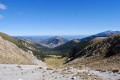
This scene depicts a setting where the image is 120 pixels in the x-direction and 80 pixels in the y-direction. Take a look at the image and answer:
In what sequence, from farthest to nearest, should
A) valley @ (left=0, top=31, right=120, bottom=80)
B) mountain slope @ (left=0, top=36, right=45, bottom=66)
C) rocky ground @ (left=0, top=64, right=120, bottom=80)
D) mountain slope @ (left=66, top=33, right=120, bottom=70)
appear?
mountain slope @ (left=0, top=36, right=45, bottom=66), mountain slope @ (left=66, top=33, right=120, bottom=70), valley @ (left=0, top=31, right=120, bottom=80), rocky ground @ (left=0, top=64, right=120, bottom=80)

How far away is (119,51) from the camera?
3569 cm

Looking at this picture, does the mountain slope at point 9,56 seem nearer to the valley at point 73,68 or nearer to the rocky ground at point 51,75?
the valley at point 73,68

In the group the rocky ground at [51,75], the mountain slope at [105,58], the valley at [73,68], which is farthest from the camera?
the mountain slope at [105,58]

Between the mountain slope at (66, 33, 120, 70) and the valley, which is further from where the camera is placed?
the mountain slope at (66, 33, 120, 70)

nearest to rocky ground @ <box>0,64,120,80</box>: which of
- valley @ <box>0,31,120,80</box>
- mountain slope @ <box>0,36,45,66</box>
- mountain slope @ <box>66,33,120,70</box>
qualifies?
valley @ <box>0,31,120,80</box>

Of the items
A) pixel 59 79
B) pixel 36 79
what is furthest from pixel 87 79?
pixel 36 79

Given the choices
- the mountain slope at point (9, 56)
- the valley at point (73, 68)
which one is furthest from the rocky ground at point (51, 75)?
the mountain slope at point (9, 56)

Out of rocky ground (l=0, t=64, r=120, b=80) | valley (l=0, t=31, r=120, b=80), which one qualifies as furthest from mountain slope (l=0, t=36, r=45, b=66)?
rocky ground (l=0, t=64, r=120, b=80)

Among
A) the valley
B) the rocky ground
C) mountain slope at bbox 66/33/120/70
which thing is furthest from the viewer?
mountain slope at bbox 66/33/120/70

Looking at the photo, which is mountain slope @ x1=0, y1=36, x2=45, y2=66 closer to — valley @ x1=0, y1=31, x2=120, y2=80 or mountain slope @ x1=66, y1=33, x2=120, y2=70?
valley @ x1=0, y1=31, x2=120, y2=80

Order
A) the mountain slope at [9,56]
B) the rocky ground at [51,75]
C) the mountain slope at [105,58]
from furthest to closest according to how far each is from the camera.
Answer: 1. the mountain slope at [9,56]
2. the mountain slope at [105,58]
3. the rocky ground at [51,75]

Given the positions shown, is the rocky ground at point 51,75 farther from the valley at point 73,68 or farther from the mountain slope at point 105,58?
the mountain slope at point 105,58

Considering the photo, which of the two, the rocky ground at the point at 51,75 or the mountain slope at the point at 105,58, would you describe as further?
the mountain slope at the point at 105,58

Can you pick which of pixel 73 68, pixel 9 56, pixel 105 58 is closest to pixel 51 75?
pixel 73 68
